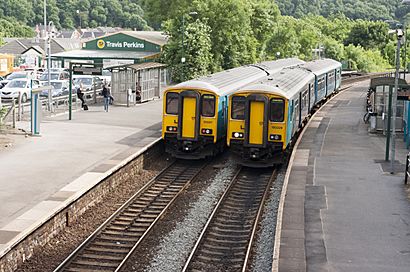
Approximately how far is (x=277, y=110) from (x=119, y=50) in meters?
39.8

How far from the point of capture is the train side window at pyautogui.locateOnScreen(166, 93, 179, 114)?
23.3 m

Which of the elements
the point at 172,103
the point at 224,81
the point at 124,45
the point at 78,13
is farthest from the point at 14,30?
the point at 172,103

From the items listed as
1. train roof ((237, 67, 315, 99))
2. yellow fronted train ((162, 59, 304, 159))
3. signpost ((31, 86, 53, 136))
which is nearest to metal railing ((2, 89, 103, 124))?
signpost ((31, 86, 53, 136))

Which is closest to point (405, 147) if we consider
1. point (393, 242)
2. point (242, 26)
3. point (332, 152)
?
point (332, 152)

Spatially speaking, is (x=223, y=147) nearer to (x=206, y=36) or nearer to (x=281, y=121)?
(x=281, y=121)

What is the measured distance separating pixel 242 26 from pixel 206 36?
5.70 meters

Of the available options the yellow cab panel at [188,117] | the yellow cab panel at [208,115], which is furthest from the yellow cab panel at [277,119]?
the yellow cab panel at [188,117]

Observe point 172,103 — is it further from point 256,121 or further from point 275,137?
point 275,137

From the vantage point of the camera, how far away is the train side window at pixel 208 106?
23.1 meters

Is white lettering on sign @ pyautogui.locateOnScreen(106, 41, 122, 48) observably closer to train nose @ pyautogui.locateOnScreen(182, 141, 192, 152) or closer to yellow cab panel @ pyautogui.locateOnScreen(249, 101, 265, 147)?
train nose @ pyautogui.locateOnScreen(182, 141, 192, 152)

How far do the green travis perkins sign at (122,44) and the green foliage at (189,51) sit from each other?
492 centimetres

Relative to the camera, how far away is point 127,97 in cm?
3572

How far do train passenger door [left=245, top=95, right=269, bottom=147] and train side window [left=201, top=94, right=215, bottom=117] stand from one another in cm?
153

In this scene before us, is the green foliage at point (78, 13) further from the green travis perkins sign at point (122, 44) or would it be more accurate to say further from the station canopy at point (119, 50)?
the station canopy at point (119, 50)
